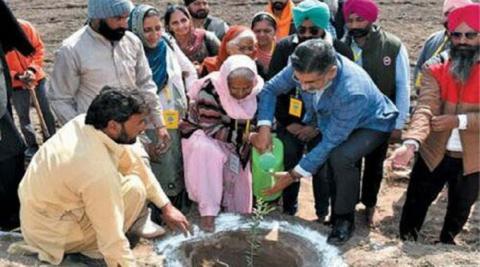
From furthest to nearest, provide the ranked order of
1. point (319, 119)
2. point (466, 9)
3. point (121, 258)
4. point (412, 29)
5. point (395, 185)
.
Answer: point (412, 29)
point (395, 185)
point (319, 119)
point (466, 9)
point (121, 258)

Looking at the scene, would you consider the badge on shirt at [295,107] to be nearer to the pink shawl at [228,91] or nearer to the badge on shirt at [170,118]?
the pink shawl at [228,91]

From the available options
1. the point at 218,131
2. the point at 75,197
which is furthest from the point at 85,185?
the point at 218,131

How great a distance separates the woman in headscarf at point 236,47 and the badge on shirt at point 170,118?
16.7 inches

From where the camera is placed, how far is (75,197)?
10.9 ft

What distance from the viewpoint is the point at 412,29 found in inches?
375

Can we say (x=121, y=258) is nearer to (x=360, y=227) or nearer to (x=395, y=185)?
(x=360, y=227)

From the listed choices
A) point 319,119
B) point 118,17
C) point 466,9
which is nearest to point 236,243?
point 319,119

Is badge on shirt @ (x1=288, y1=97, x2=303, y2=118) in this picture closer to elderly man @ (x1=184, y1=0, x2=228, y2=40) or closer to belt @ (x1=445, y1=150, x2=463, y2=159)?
belt @ (x1=445, y1=150, x2=463, y2=159)

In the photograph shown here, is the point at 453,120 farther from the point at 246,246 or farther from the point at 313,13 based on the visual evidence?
the point at 246,246

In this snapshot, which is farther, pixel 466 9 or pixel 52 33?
pixel 52 33

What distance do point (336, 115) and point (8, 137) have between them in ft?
6.85

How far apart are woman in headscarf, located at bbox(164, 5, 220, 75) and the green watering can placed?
35.1 inches

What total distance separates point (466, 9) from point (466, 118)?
628 mm

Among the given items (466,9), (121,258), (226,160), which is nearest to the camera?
(121,258)
